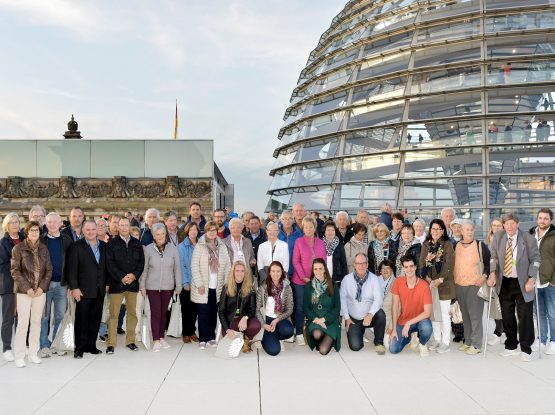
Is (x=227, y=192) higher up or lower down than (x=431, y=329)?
higher up

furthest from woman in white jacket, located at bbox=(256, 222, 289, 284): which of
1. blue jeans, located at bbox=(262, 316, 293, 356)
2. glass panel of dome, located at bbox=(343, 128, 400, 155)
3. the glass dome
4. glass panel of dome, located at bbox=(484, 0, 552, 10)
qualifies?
glass panel of dome, located at bbox=(484, 0, 552, 10)

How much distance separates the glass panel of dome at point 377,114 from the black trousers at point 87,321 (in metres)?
11.1

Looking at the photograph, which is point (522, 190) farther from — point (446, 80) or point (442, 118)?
point (446, 80)

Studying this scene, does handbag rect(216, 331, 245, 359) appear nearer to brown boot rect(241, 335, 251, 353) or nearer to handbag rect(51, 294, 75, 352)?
brown boot rect(241, 335, 251, 353)

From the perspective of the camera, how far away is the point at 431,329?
6.96m

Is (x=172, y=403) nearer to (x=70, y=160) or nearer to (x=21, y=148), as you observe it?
(x=70, y=160)

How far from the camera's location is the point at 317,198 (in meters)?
16.1

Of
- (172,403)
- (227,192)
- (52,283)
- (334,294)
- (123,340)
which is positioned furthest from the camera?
(227,192)

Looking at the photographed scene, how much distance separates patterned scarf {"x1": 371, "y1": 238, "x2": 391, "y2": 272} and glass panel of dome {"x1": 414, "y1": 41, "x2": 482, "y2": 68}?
910 cm

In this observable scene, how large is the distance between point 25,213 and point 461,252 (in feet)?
64.1

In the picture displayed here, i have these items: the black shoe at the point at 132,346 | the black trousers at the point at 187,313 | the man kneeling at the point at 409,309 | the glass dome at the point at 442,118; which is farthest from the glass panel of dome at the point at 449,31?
the black shoe at the point at 132,346

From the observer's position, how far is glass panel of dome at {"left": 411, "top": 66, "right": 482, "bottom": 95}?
14664 millimetres

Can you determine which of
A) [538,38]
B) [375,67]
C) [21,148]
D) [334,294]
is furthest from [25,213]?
[538,38]

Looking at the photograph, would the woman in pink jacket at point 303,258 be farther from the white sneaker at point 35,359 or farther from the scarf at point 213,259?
the white sneaker at point 35,359
